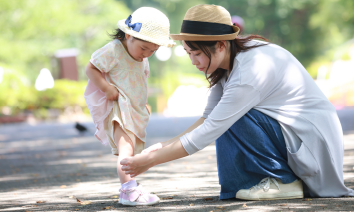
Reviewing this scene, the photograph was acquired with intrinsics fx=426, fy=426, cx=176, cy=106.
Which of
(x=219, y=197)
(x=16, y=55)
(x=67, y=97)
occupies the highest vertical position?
(x=16, y=55)

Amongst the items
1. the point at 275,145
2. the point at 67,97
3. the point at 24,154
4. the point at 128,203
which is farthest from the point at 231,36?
the point at 67,97

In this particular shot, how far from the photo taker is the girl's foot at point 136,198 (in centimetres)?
264

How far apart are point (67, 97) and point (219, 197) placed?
15.8 m

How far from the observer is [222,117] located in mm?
2301

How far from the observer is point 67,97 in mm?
17750

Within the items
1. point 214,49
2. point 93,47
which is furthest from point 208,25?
point 93,47

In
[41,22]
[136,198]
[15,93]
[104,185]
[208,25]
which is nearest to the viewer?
[208,25]

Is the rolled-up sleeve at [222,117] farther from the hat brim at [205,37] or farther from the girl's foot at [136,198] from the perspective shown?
the girl's foot at [136,198]

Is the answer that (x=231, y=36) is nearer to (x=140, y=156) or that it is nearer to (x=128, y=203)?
(x=140, y=156)

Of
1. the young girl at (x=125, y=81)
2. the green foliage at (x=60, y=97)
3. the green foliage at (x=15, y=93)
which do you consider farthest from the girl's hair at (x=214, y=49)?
the green foliage at (x=60, y=97)

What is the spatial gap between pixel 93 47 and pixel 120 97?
26480 mm

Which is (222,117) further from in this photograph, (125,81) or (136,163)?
(125,81)

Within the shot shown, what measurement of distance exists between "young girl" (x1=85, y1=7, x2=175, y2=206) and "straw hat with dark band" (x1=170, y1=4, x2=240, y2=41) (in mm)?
401

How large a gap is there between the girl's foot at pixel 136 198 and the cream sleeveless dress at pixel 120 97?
0.37 metres
